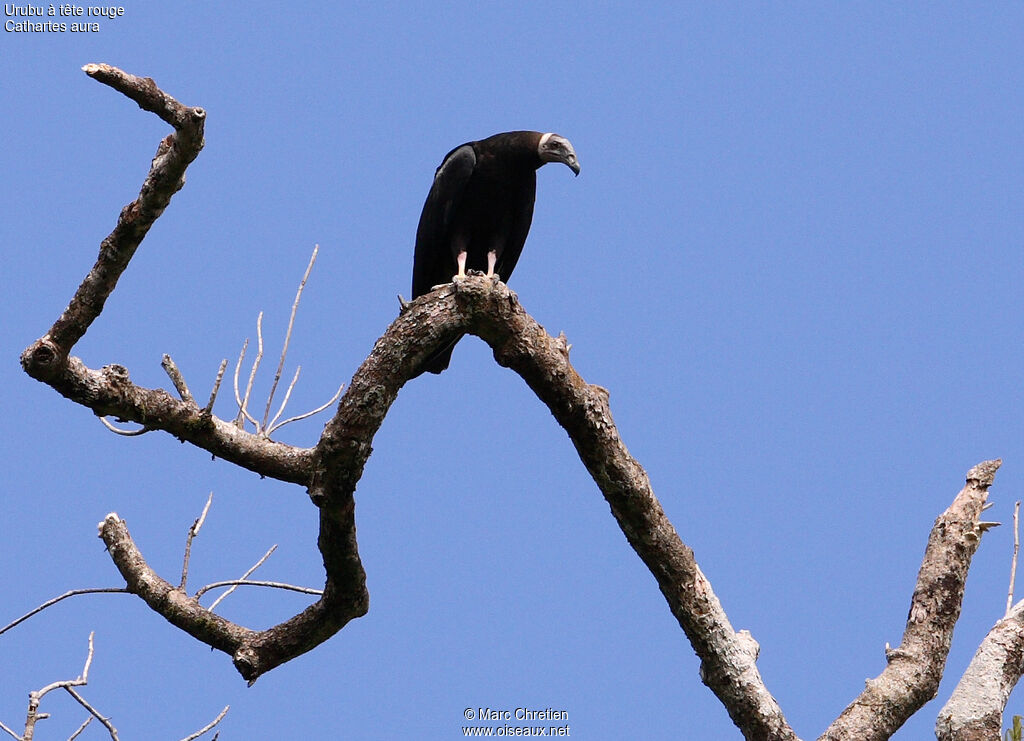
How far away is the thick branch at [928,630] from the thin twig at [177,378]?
2775mm

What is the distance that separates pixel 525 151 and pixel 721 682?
2633mm

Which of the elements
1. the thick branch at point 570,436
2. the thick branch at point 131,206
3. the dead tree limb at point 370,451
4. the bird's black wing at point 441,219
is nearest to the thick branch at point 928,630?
the dead tree limb at point 370,451

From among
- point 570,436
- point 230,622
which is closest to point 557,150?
point 570,436

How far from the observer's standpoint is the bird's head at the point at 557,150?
16.5 feet

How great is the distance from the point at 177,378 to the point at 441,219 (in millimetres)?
1588

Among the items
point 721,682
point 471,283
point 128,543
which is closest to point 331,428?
point 471,283

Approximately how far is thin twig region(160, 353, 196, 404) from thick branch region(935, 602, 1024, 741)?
312 centimetres

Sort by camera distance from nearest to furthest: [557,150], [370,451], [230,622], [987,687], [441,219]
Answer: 1. [370,451]
2. [987,687]
3. [230,622]
4. [557,150]
5. [441,219]

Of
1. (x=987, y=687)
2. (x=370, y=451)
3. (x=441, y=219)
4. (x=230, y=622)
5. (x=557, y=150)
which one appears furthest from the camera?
(x=441, y=219)

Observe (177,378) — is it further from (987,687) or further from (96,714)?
(987,687)

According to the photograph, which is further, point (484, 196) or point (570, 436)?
point (484, 196)

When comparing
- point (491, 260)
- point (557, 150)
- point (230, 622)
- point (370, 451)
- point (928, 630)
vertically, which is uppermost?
point (557, 150)

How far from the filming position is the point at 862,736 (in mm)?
3844

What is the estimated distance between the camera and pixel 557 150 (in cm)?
504
